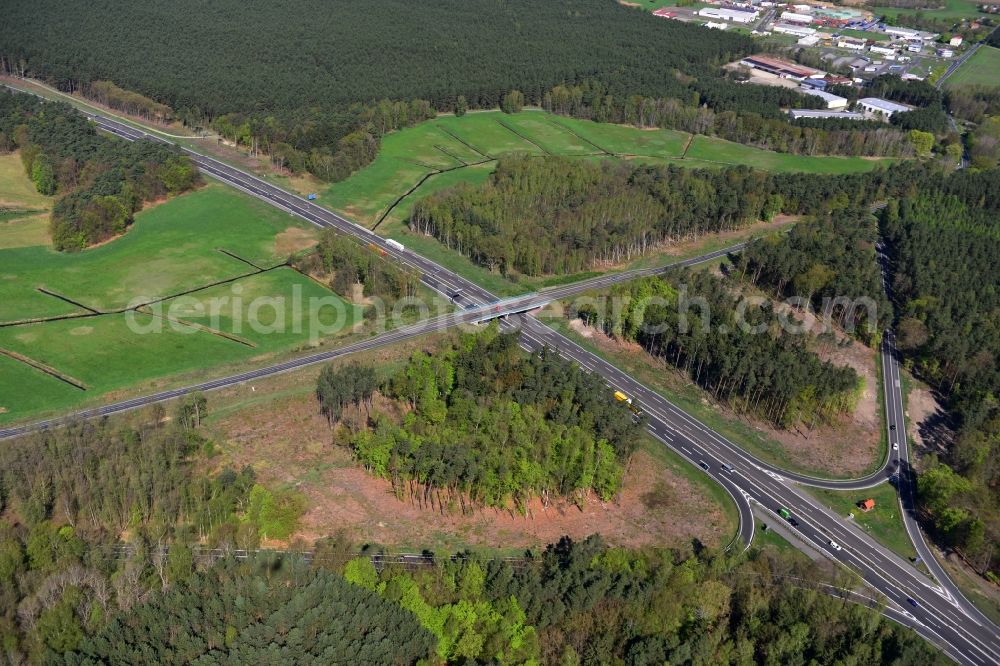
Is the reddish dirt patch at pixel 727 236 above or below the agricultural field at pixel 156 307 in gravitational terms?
above

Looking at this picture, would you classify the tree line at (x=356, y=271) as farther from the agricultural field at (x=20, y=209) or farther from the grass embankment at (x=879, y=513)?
the grass embankment at (x=879, y=513)

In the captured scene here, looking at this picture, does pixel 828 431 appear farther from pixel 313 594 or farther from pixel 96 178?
pixel 96 178

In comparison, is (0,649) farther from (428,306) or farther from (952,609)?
(952,609)

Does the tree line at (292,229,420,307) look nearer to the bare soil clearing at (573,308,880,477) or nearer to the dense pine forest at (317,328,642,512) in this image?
the dense pine forest at (317,328,642,512)

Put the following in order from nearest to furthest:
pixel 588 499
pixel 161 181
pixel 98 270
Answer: pixel 588 499, pixel 98 270, pixel 161 181

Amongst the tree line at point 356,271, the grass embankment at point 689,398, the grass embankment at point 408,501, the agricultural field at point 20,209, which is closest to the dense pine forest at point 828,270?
the grass embankment at point 689,398

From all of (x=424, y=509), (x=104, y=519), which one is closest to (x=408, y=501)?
(x=424, y=509)

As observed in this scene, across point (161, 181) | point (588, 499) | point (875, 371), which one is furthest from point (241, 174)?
point (875, 371)

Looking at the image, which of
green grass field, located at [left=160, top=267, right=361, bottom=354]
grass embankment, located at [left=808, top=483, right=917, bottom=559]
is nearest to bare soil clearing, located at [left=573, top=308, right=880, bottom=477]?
grass embankment, located at [left=808, top=483, right=917, bottom=559]
